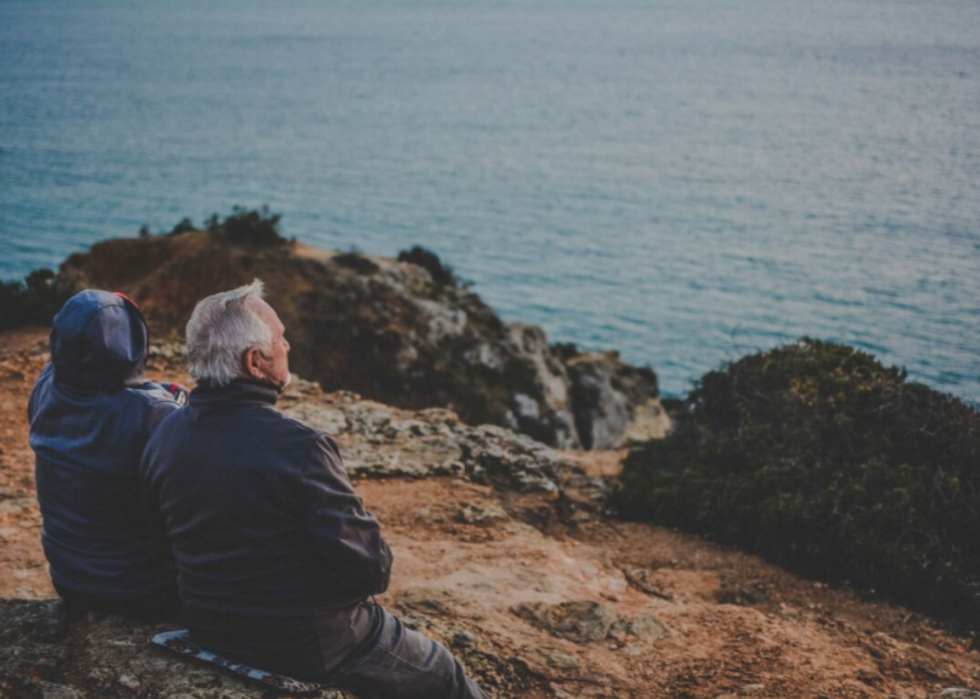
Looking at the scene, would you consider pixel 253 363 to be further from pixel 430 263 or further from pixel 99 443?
pixel 430 263

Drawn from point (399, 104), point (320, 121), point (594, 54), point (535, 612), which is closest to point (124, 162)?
point (320, 121)

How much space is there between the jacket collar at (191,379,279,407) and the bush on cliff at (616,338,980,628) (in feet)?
25.0

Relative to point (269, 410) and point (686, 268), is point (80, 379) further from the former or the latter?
point (686, 268)

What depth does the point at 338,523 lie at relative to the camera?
11.5 ft

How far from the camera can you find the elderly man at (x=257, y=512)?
352cm

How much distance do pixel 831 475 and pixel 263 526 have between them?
8.73m

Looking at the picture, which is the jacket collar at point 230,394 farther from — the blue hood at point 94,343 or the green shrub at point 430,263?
the green shrub at point 430,263

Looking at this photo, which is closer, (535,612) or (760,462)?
(535,612)

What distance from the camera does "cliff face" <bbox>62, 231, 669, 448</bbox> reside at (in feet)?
64.6

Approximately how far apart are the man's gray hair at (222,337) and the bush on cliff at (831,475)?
7.72 metres

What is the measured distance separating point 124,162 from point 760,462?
67916 mm

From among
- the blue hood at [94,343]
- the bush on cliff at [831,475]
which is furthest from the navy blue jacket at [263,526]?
the bush on cliff at [831,475]

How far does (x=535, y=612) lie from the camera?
678 centimetres

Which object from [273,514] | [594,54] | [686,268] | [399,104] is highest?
[594,54]
